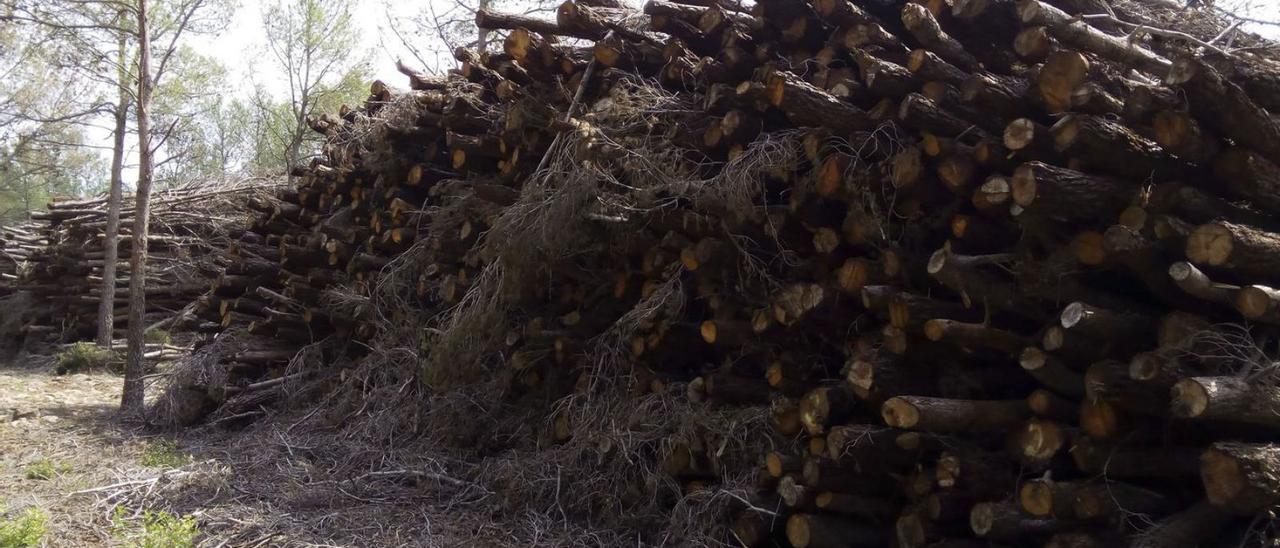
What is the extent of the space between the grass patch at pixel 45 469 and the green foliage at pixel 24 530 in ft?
4.53

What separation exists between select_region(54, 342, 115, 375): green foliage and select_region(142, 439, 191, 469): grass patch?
5245mm

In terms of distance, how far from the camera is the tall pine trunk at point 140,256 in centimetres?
855

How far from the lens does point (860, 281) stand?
411 cm

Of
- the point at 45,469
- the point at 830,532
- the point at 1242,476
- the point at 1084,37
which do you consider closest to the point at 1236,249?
the point at 1242,476

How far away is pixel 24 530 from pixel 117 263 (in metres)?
9.95

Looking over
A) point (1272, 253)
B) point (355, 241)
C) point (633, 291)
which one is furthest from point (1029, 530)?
point (355, 241)

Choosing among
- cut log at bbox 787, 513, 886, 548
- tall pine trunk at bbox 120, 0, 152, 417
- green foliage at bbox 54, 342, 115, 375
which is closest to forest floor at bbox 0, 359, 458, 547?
tall pine trunk at bbox 120, 0, 152, 417

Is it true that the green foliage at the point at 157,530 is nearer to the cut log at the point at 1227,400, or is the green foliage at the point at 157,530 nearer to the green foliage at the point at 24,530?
the green foliage at the point at 24,530

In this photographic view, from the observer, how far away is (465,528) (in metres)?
5.08

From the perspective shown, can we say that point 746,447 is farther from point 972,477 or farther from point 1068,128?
point 1068,128

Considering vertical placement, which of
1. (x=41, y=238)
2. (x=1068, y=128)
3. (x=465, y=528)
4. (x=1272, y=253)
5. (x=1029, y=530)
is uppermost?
(x=1068, y=128)

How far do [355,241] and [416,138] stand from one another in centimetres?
109

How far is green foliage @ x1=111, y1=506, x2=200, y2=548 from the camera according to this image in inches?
181

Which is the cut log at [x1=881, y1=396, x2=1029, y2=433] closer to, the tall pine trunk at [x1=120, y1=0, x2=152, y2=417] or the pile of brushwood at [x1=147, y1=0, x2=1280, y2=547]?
the pile of brushwood at [x1=147, y1=0, x2=1280, y2=547]
